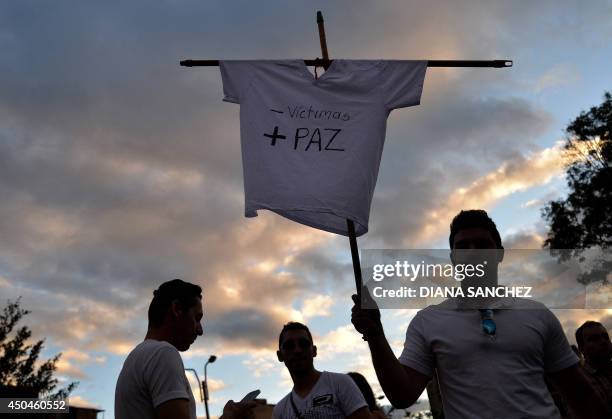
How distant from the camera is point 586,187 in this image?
77.8 ft

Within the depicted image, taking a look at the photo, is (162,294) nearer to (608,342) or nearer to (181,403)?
(181,403)

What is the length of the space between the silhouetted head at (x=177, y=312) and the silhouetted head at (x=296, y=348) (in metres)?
1.18

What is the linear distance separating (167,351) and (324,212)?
5.28 feet

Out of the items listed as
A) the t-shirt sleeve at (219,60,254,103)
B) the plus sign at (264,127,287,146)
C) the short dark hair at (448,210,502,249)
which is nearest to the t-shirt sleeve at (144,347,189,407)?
the short dark hair at (448,210,502,249)

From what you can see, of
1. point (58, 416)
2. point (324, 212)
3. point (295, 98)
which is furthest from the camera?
point (58, 416)

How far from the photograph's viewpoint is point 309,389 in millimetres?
4930

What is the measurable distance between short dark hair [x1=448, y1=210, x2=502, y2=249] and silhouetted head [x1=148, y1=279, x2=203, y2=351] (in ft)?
5.82

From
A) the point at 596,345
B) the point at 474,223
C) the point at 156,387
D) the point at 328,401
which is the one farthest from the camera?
the point at 596,345

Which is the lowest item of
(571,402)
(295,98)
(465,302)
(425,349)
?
(571,402)

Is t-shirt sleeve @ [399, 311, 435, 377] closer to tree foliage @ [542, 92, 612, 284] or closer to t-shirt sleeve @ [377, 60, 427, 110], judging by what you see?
t-shirt sleeve @ [377, 60, 427, 110]

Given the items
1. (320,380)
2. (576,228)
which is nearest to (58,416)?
(576,228)

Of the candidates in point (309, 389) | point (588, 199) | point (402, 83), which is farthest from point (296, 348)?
point (588, 199)

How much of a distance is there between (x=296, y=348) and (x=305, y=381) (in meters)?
0.28

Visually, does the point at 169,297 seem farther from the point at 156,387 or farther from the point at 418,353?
the point at 418,353
